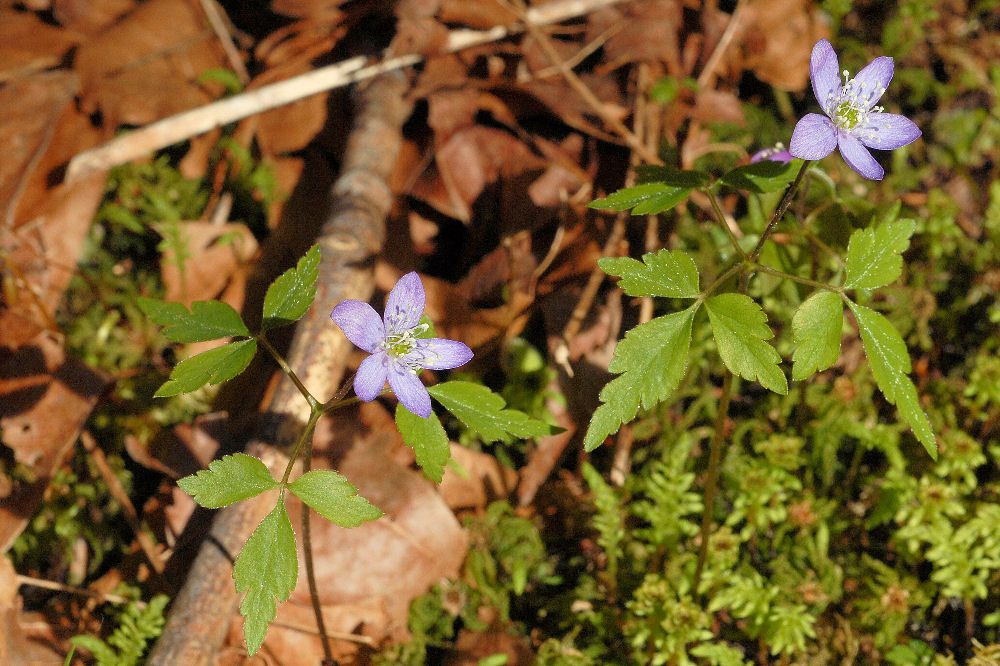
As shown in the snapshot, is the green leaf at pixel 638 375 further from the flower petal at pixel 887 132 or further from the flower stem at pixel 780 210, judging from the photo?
the flower petal at pixel 887 132

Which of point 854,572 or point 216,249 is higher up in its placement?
point 216,249

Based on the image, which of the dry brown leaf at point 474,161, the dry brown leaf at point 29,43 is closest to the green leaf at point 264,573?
the dry brown leaf at point 474,161

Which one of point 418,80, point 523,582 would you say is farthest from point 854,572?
point 418,80

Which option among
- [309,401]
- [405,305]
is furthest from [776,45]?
[309,401]

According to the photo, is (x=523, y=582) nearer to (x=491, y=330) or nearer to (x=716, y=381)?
(x=491, y=330)

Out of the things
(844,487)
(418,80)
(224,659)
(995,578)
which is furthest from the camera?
(418,80)

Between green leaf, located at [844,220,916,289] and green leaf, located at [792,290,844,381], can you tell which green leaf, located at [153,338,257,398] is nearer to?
green leaf, located at [792,290,844,381]

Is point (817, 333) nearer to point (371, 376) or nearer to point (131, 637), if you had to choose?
point (371, 376)
